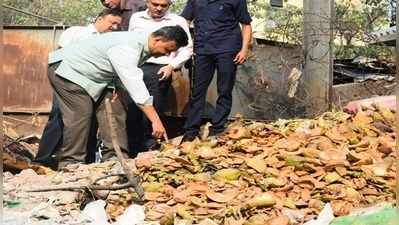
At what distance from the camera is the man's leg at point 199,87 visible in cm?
586

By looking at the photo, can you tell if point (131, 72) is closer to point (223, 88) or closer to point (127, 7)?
point (223, 88)

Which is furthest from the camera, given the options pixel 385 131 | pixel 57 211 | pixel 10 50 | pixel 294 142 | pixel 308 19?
pixel 10 50

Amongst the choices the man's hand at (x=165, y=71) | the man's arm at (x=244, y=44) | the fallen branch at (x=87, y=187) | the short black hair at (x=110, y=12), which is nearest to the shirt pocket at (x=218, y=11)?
the man's arm at (x=244, y=44)

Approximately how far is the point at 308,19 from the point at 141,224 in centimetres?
410

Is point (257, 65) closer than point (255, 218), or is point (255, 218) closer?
point (255, 218)

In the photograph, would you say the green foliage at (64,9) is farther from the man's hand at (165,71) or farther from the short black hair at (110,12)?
the man's hand at (165,71)

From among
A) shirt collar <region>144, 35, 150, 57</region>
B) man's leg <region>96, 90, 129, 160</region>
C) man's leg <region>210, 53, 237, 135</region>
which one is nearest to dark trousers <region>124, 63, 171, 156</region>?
man's leg <region>96, 90, 129, 160</region>

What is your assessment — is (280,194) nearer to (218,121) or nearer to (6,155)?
(218,121)

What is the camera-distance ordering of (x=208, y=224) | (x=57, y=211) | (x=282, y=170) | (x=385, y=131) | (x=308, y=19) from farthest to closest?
(x=308, y=19), (x=385, y=131), (x=282, y=170), (x=57, y=211), (x=208, y=224)

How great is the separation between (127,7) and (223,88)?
1419 millimetres

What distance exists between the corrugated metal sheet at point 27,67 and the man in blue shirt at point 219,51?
2.61 meters

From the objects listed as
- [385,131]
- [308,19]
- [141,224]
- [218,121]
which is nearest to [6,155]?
[218,121]

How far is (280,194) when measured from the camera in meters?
3.94

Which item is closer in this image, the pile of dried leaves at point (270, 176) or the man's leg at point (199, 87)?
the pile of dried leaves at point (270, 176)
